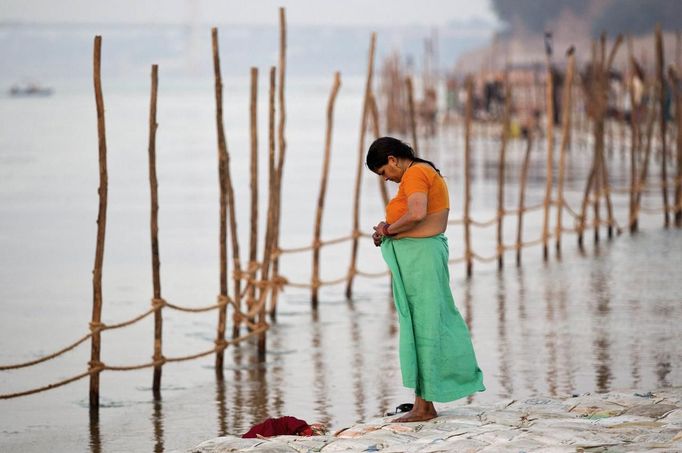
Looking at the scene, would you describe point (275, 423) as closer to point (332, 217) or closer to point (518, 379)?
point (518, 379)

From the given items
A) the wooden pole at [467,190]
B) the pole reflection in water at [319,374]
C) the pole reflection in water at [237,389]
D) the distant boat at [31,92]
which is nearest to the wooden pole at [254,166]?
the pole reflection in water at [237,389]

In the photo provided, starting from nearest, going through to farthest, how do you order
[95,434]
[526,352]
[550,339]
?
[95,434]
[526,352]
[550,339]

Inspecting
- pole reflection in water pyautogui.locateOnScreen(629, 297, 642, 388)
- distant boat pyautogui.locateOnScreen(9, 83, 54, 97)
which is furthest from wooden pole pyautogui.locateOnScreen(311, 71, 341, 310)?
distant boat pyautogui.locateOnScreen(9, 83, 54, 97)

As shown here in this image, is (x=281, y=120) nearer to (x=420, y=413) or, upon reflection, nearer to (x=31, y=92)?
(x=420, y=413)

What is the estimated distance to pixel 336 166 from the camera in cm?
2527

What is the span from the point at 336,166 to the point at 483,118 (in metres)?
9.71

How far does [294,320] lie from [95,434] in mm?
3043

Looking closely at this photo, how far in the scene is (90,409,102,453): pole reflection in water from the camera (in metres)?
5.59

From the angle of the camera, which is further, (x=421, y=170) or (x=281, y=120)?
(x=281, y=120)

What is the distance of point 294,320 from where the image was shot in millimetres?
8781

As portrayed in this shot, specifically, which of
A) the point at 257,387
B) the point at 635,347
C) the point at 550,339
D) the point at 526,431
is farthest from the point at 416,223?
the point at 550,339

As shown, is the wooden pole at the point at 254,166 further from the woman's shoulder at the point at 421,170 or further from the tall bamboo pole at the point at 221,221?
the woman's shoulder at the point at 421,170

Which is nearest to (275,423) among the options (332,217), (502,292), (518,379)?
(518,379)

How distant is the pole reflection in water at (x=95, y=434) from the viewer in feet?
18.3
